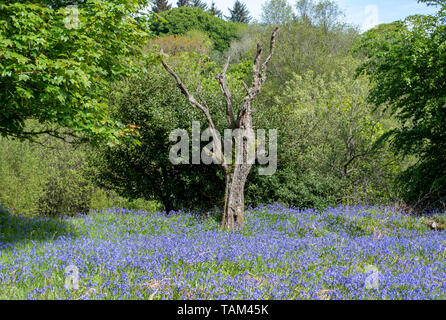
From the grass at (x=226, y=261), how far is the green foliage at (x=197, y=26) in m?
39.9

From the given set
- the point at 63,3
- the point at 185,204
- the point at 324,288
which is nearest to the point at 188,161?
the point at 185,204

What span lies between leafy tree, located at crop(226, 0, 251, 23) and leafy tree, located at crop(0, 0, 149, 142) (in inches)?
2410

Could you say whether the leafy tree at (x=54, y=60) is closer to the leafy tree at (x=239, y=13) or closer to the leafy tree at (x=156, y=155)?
the leafy tree at (x=156, y=155)

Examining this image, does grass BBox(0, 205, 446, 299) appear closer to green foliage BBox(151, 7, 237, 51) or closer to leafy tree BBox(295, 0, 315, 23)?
leafy tree BBox(295, 0, 315, 23)

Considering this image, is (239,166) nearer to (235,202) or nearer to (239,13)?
(235,202)

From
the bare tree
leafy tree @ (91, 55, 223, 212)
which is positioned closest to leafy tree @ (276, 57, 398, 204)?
leafy tree @ (91, 55, 223, 212)

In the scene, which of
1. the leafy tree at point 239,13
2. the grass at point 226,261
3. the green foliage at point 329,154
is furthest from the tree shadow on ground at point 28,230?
the leafy tree at point 239,13

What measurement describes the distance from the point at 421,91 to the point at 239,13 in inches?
2299

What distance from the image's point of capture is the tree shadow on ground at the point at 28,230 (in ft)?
23.2

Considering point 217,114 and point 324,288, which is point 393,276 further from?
point 217,114

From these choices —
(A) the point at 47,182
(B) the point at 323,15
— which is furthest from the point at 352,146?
(B) the point at 323,15

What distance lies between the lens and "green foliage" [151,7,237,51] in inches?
1806

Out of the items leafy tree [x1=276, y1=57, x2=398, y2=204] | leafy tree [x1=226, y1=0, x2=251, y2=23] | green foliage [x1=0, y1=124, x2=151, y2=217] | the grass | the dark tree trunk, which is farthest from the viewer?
leafy tree [x1=226, y1=0, x2=251, y2=23]

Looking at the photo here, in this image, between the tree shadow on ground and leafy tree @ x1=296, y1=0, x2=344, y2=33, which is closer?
the tree shadow on ground
